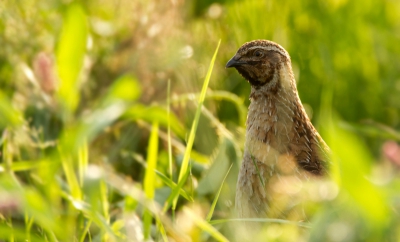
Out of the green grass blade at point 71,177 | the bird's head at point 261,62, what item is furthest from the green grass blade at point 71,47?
the bird's head at point 261,62

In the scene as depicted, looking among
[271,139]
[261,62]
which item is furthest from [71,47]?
[261,62]

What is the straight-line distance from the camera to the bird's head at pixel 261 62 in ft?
10.7

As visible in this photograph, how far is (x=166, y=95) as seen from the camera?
4344mm

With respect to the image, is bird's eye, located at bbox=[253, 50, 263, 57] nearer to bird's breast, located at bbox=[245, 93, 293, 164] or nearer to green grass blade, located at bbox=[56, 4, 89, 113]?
bird's breast, located at bbox=[245, 93, 293, 164]

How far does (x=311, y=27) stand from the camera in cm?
488

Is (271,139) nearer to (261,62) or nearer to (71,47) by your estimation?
(261,62)

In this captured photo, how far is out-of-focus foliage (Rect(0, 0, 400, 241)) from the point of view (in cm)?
256

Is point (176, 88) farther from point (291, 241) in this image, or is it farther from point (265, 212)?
point (291, 241)

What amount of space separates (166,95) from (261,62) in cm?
118

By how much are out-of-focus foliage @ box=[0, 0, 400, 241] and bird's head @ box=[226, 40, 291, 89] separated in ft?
0.90

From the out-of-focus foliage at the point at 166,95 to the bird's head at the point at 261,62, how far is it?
273 mm

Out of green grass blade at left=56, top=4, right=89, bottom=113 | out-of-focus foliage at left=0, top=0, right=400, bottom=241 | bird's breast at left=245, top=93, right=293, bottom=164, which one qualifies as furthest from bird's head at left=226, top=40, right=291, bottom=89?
green grass blade at left=56, top=4, right=89, bottom=113

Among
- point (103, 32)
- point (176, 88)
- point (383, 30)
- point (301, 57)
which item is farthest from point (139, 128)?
point (383, 30)

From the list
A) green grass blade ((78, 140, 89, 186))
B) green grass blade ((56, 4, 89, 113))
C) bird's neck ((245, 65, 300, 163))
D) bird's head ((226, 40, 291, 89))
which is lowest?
green grass blade ((78, 140, 89, 186))
